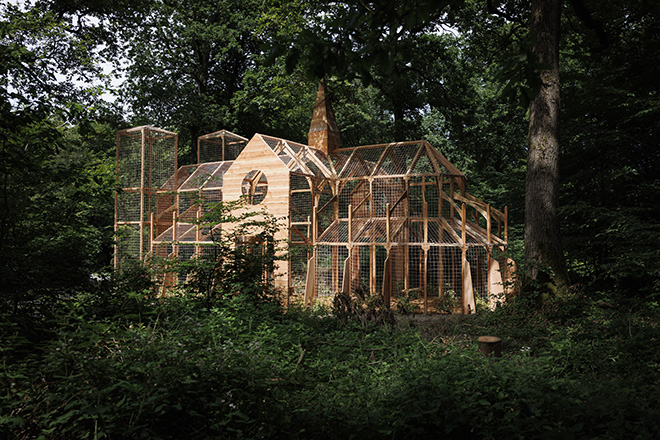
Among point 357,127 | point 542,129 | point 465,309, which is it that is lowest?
point 465,309

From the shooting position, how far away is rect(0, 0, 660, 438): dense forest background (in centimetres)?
413

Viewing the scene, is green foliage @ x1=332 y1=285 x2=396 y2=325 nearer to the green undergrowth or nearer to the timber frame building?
the green undergrowth

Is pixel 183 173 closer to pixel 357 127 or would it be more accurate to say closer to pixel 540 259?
pixel 357 127

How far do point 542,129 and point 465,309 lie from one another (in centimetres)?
516

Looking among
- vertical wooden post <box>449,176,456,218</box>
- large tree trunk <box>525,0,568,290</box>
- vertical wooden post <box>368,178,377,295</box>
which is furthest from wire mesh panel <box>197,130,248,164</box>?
large tree trunk <box>525,0,568,290</box>

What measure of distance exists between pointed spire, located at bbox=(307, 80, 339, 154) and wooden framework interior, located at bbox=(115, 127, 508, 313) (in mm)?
301

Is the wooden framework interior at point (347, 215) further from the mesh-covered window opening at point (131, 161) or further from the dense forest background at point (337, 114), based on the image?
the dense forest background at point (337, 114)

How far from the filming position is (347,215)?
16.2m

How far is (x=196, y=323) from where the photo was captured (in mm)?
5934

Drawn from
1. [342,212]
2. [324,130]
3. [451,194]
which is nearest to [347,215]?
[342,212]

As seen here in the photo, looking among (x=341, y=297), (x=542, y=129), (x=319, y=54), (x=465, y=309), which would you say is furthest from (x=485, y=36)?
(x=319, y=54)

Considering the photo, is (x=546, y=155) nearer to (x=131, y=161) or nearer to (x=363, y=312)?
(x=363, y=312)

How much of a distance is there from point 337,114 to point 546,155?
18.6 meters

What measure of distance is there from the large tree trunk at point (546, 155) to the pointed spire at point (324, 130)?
8.06m
